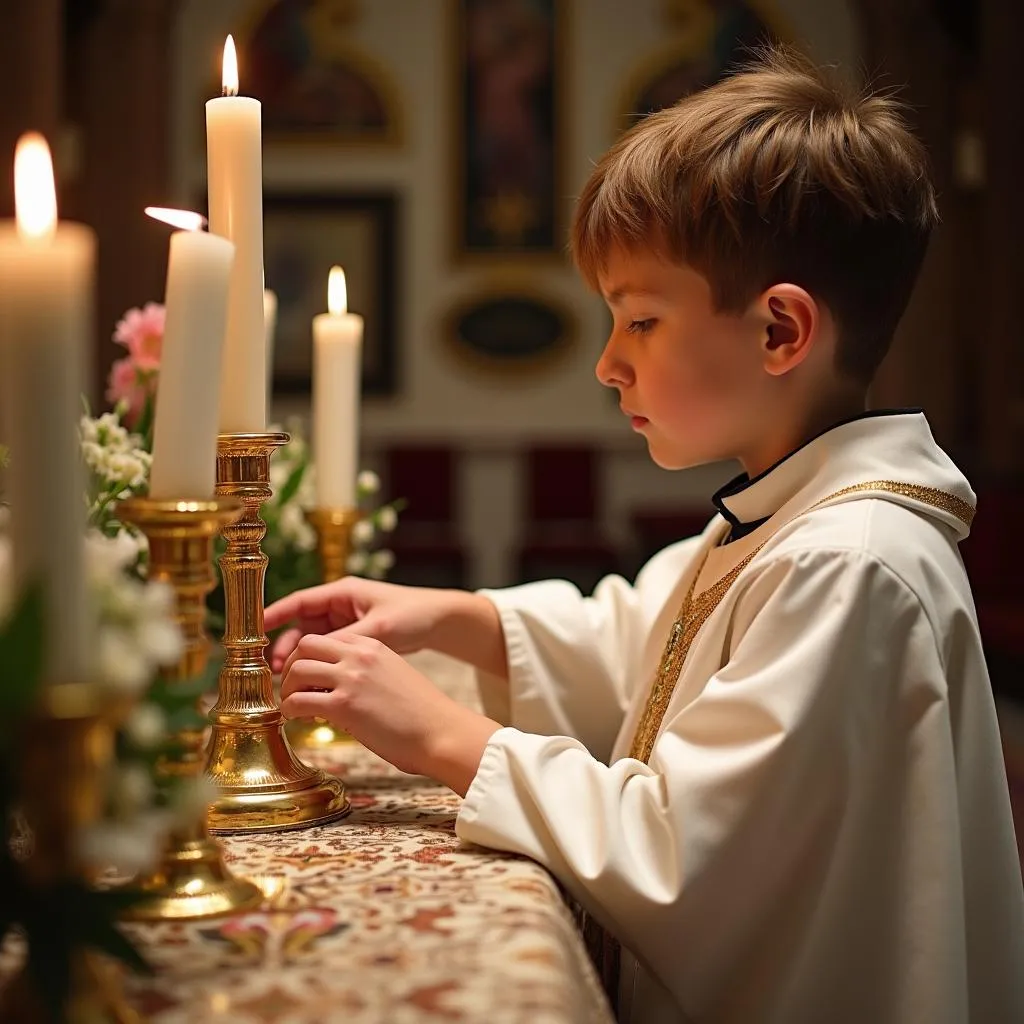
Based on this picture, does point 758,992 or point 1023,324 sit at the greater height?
point 1023,324

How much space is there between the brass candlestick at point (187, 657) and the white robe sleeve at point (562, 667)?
75 centimetres

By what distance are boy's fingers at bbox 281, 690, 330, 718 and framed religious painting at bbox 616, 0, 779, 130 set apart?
835 cm

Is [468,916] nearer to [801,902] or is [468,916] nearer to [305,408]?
[801,902]

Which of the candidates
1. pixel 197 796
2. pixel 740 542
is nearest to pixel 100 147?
pixel 740 542

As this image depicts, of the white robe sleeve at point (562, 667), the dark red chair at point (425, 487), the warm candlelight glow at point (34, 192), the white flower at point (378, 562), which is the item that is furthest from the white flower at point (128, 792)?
the dark red chair at point (425, 487)

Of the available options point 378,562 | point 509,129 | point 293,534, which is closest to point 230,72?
point 293,534

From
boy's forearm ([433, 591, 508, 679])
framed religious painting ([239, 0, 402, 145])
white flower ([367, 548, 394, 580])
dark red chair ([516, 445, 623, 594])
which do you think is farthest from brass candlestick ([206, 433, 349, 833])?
framed religious painting ([239, 0, 402, 145])

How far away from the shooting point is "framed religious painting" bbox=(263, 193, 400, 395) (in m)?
8.96

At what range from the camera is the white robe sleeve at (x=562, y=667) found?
1.63m

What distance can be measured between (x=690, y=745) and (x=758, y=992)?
0.74 feet

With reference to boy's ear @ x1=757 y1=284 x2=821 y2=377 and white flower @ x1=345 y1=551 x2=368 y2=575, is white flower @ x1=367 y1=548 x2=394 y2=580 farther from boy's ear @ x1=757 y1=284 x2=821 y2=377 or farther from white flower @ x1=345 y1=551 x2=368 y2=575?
boy's ear @ x1=757 y1=284 x2=821 y2=377

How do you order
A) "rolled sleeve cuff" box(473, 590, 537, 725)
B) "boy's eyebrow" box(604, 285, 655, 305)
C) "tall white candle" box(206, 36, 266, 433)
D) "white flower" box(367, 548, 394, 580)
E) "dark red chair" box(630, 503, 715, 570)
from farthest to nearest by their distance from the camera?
"dark red chair" box(630, 503, 715, 570) → "white flower" box(367, 548, 394, 580) → "rolled sleeve cuff" box(473, 590, 537, 725) → "boy's eyebrow" box(604, 285, 655, 305) → "tall white candle" box(206, 36, 266, 433)

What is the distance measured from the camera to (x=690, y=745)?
1095 mm

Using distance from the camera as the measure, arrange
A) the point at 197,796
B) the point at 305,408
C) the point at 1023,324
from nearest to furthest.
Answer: the point at 197,796 → the point at 1023,324 → the point at 305,408
